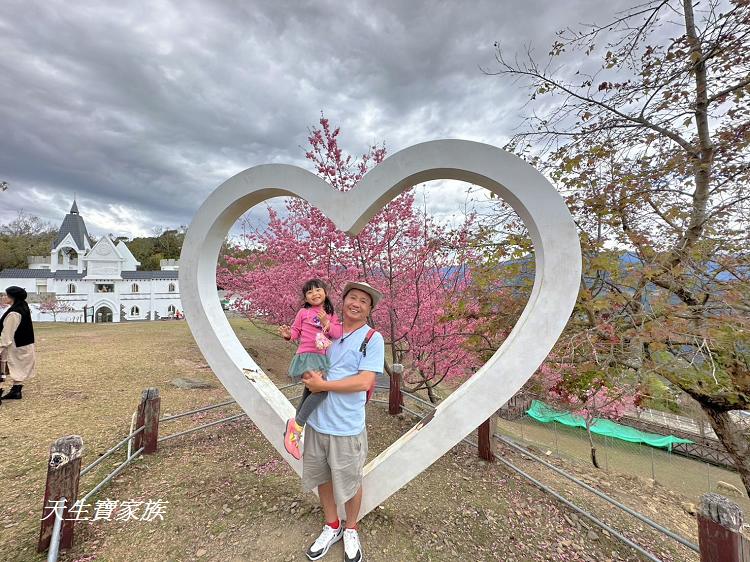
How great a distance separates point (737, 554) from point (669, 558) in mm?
1551

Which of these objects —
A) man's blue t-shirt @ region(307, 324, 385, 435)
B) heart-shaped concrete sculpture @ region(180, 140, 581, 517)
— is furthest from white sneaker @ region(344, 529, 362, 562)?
man's blue t-shirt @ region(307, 324, 385, 435)

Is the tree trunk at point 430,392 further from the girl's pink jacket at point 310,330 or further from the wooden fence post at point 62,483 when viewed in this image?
the wooden fence post at point 62,483

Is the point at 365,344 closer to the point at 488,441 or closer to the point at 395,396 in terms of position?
the point at 488,441

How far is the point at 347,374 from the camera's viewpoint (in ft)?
6.97

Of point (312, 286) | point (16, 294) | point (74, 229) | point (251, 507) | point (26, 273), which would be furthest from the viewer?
point (74, 229)

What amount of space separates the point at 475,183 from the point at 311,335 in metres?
1.67

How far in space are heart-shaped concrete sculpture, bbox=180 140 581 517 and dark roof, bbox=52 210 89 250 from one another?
32.6 meters

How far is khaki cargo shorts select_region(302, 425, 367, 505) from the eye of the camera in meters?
2.18

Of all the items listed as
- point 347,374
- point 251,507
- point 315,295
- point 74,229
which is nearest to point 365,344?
point 347,374

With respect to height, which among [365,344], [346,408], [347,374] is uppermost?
[365,344]

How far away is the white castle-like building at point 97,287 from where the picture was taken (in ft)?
70.2

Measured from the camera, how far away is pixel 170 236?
37.0m

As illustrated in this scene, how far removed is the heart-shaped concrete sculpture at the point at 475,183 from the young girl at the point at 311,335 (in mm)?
678

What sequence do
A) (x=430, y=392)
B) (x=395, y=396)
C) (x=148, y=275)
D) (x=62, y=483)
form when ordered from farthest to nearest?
(x=148, y=275) < (x=430, y=392) < (x=395, y=396) < (x=62, y=483)
